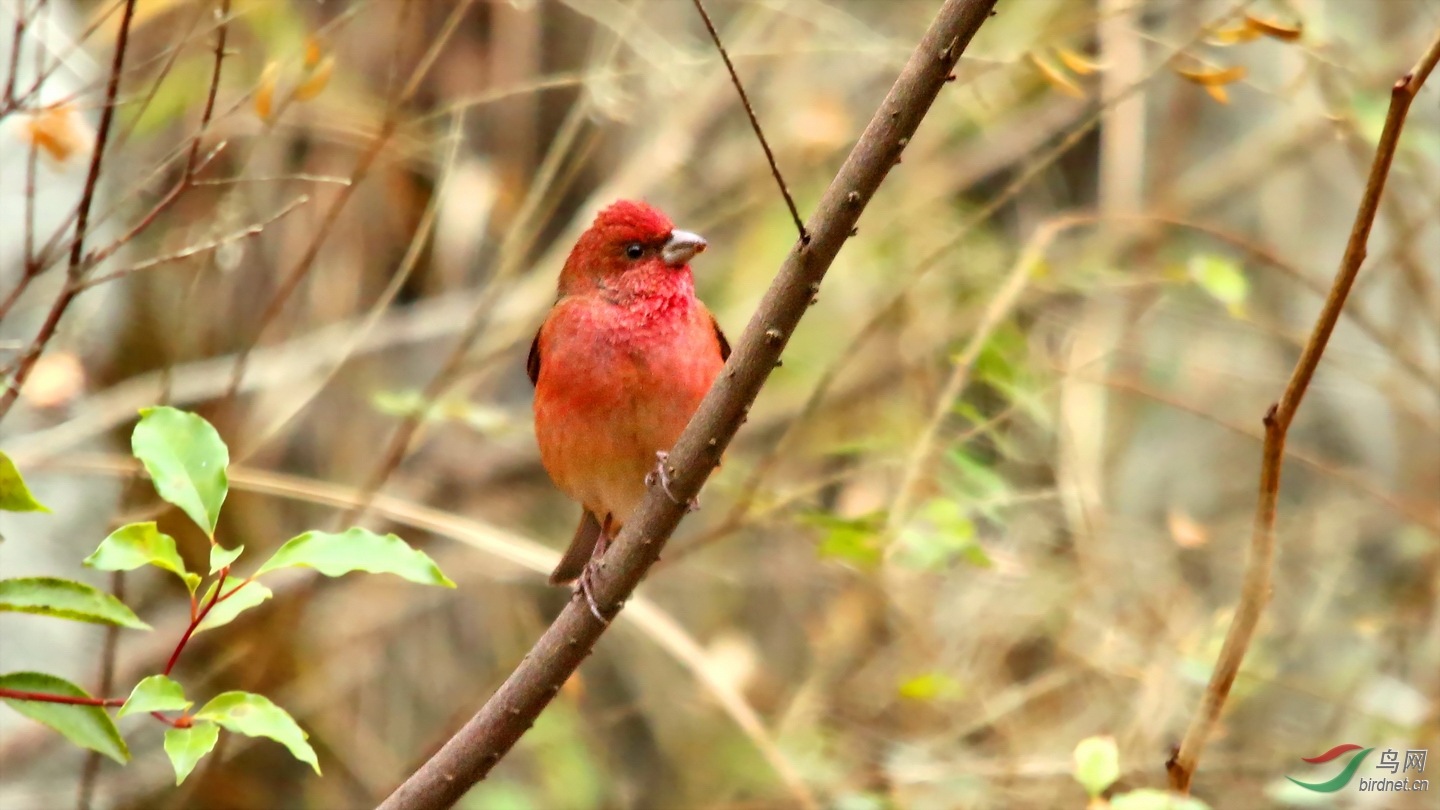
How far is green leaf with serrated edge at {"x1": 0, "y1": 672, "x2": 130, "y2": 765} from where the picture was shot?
1741 millimetres

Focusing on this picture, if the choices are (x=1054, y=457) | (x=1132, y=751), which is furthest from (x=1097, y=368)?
(x=1132, y=751)

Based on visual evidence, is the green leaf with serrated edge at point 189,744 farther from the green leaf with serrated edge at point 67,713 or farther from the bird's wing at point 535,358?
the bird's wing at point 535,358

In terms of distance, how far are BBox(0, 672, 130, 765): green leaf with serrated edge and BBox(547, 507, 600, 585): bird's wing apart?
5.67ft

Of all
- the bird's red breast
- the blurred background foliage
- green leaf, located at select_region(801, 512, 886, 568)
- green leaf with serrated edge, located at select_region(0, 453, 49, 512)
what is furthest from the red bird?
green leaf with serrated edge, located at select_region(0, 453, 49, 512)

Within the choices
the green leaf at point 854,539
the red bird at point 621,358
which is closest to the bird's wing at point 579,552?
the red bird at point 621,358

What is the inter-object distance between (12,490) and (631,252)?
1747 millimetres

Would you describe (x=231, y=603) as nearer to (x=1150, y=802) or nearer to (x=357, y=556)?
(x=357, y=556)

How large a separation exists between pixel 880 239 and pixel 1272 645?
6.37 feet

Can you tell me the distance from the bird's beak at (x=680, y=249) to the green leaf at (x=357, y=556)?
147 centimetres

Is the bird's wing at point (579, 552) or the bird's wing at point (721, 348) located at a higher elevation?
the bird's wing at point (721, 348)

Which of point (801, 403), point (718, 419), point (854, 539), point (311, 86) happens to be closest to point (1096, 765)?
point (718, 419)

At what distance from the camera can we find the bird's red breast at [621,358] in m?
2.91

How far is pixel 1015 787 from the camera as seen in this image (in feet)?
12.6

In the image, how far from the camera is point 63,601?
5.62ft
